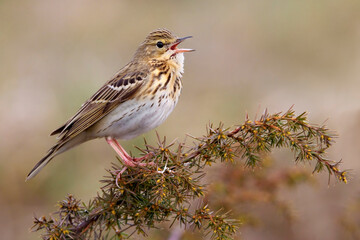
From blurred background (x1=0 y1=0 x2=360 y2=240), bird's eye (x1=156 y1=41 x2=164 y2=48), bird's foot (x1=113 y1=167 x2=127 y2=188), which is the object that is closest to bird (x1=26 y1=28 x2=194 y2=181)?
bird's eye (x1=156 y1=41 x2=164 y2=48)

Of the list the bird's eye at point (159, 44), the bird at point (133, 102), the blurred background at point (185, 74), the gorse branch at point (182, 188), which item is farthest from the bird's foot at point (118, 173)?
the blurred background at point (185, 74)

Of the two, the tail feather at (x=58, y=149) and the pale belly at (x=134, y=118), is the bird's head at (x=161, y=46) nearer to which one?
the pale belly at (x=134, y=118)

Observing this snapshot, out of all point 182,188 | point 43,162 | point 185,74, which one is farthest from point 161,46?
point 185,74

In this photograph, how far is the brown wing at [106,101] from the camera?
5117 millimetres

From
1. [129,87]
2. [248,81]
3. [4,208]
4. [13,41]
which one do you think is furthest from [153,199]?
[13,41]

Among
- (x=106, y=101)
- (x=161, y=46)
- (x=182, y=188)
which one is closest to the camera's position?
(x=182, y=188)

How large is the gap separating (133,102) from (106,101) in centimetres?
Result: 35

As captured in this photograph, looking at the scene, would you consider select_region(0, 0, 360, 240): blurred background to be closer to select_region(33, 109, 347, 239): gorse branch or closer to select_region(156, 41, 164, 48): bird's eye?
select_region(156, 41, 164, 48): bird's eye

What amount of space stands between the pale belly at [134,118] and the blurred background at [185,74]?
5.32 ft

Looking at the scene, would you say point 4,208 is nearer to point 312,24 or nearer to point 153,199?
point 153,199

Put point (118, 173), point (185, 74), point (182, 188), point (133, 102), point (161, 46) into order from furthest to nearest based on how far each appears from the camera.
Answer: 1. point (185, 74)
2. point (161, 46)
3. point (133, 102)
4. point (118, 173)
5. point (182, 188)

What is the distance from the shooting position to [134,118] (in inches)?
195

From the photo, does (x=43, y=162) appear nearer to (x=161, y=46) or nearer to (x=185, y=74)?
(x=161, y=46)

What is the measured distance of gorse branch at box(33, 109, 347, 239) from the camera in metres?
3.04
